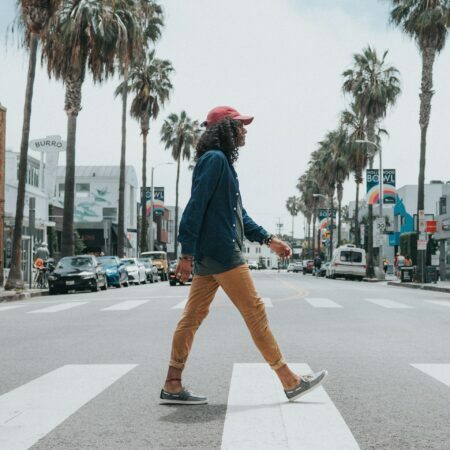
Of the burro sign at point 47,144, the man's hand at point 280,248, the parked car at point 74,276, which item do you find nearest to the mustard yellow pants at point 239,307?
the man's hand at point 280,248

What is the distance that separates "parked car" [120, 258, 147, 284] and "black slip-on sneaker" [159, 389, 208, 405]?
3192 cm

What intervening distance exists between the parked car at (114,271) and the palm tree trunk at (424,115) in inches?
533

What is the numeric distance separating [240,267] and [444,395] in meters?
2.03

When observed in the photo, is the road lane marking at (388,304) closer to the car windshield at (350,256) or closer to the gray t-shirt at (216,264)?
the gray t-shirt at (216,264)

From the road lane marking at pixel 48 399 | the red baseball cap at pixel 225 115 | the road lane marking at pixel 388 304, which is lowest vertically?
the road lane marking at pixel 48 399

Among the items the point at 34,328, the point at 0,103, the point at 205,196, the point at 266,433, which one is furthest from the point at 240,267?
the point at 0,103

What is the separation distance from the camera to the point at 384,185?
47875 millimetres

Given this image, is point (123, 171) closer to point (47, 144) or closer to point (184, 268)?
point (47, 144)

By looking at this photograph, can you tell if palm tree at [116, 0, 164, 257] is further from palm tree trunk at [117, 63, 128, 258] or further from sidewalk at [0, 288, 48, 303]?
sidewalk at [0, 288, 48, 303]

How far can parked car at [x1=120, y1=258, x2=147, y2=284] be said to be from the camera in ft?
127

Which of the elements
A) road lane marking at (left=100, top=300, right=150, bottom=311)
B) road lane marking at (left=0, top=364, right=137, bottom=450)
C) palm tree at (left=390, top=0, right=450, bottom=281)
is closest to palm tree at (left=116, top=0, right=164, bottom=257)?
palm tree at (left=390, top=0, right=450, bottom=281)

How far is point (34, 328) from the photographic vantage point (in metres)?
12.7

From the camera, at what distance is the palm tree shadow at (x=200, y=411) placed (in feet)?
17.8

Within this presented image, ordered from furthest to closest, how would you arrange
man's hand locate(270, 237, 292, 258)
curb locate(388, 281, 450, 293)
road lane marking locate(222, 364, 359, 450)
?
curb locate(388, 281, 450, 293) < man's hand locate(270, 237, 292, 258) < road lane marking locate(222, 364, 359, 450)
